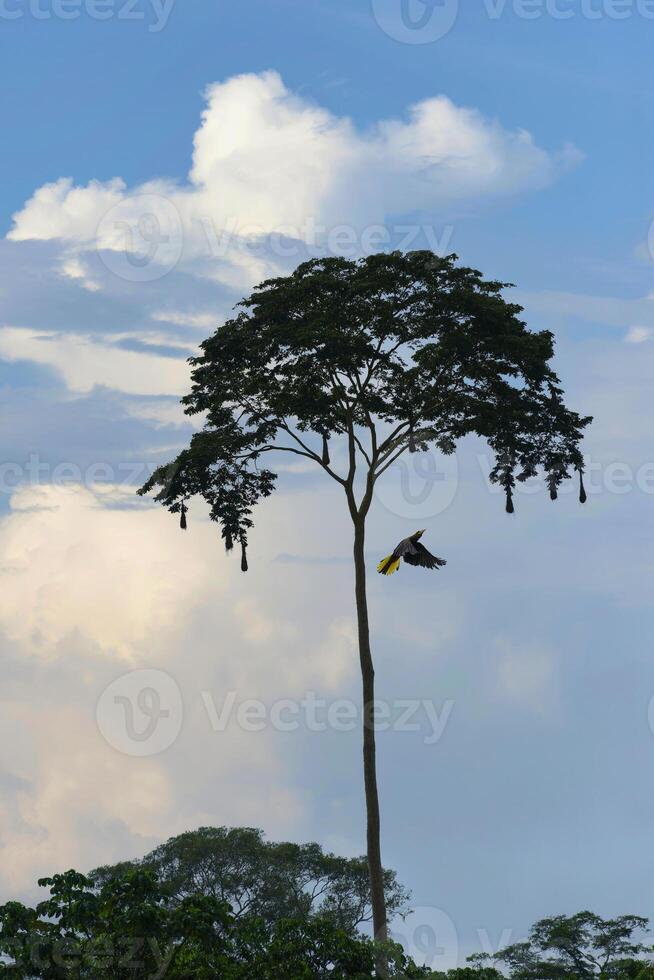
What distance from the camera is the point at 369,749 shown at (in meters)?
24.9

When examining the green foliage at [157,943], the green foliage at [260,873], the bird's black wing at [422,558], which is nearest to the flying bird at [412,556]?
the bird's black wing at [422,558]

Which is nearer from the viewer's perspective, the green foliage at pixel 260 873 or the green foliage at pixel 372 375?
the green foliage at pixel 372 375

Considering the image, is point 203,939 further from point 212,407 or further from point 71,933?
point 212,407

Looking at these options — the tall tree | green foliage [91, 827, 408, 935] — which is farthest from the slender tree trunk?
green foliage [91, 827, 408, 935]

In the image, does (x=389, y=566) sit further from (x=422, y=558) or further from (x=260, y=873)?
(x=260, y=873)

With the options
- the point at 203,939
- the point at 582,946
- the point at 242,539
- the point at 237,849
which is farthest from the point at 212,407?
the point at 582,946

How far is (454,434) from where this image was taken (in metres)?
27.8

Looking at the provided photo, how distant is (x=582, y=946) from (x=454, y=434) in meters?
23.0

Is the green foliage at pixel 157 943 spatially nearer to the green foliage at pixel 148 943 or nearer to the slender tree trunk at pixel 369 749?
the green foliage at pixel 148 943

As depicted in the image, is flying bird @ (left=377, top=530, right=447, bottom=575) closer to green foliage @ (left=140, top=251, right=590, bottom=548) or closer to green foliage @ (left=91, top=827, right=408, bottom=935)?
green foliage @ (left=140, top=251, right=590, bottom=548)

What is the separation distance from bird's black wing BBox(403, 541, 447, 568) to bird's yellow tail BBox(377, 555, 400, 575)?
0.26 m

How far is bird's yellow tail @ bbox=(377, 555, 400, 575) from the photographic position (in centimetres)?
2605

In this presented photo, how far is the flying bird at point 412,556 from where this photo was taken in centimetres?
2575

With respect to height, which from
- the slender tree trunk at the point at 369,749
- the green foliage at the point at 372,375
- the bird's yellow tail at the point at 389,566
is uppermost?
the green foliage at the point at 372,375
